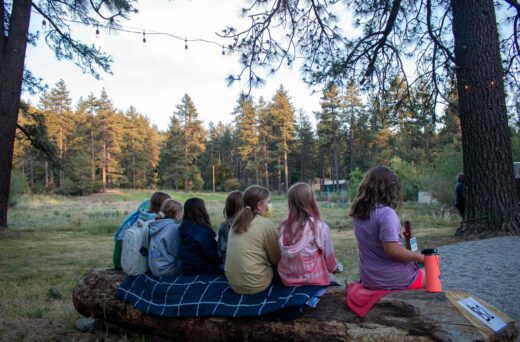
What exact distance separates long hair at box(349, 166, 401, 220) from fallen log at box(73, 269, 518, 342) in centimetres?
62

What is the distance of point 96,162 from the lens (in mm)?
55312

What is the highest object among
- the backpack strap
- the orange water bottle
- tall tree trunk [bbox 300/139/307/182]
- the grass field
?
tall tree trunk [bbox 300/139/307/182]

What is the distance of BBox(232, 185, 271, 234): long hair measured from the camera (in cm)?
345

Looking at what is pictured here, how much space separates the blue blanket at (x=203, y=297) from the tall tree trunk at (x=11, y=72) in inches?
364

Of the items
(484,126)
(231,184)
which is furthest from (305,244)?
(231,184)

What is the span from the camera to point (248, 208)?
3.51 m

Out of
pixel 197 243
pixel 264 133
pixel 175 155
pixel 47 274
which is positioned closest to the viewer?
Answer: pixel 197 243

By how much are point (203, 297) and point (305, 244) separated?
1.03 meters

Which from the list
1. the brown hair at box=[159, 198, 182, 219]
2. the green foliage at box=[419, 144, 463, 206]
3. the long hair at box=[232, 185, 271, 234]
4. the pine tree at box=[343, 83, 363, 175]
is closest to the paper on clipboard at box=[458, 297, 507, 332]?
the long hair at box=[232, 185, 271, 234]

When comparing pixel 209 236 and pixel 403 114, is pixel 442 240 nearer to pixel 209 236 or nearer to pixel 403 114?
pixel 403 114

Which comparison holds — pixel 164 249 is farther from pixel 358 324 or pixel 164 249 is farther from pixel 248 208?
pixel 358 324

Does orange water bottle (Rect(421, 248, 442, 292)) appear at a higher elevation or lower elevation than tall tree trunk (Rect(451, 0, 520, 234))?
lower

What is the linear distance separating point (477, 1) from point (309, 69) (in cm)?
355

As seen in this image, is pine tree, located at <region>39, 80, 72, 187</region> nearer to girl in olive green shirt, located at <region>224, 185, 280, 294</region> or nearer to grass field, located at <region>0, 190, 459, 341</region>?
grass field, located at <region>0, 190, 459, 341</region>
